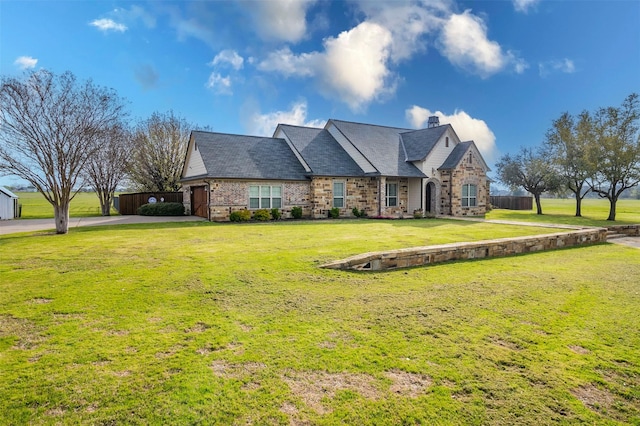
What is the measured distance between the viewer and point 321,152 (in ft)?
82.7

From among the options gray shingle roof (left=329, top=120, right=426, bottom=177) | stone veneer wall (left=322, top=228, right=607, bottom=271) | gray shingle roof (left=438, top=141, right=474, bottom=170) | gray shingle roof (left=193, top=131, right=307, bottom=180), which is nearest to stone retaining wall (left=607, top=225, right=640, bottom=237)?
stone veneer wall (left=322, top=228, right=607, bottom=271)

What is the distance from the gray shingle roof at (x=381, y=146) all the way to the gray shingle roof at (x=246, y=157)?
5092mm

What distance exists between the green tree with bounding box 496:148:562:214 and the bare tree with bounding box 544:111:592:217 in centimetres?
104

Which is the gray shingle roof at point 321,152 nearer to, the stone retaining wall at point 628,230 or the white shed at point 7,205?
the stone retaining wall at point 628,230

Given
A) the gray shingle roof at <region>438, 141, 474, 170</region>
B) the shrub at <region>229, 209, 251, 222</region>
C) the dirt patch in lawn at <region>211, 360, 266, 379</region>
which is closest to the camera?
the dirt patch in lawn at <region>211, 360, 266, 379</region>

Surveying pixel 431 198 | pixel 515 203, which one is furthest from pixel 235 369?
pixel 515 203

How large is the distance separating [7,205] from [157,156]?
38.1 ft

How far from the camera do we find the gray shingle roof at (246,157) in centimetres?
2095

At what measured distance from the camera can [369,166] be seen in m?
24.2

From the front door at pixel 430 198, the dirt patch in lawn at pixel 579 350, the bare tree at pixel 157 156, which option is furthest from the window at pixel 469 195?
the bare tree at pixel 157 156

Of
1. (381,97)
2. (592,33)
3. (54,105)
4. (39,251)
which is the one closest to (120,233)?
(39,251)

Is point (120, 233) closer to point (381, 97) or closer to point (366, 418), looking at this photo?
point (366, 418)

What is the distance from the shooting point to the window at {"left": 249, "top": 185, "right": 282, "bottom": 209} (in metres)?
21.3

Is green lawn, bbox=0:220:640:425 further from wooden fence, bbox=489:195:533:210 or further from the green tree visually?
wooden fence, bbox=489:195:533:210
